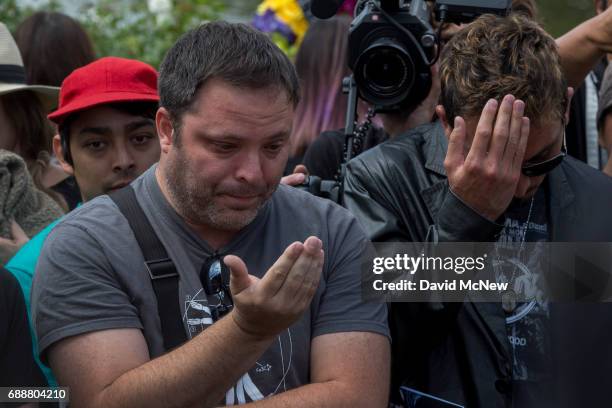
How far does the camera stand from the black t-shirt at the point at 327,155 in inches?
151

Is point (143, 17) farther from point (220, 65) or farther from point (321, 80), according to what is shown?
point (220, 65)

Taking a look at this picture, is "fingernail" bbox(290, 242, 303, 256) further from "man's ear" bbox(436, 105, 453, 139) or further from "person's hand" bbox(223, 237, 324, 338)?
"man's ear" bbox(436, 105, 453, 139)

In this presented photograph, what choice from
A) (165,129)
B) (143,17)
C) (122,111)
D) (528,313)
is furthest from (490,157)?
(143,17)

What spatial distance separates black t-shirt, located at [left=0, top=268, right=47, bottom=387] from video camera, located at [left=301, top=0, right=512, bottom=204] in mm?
927

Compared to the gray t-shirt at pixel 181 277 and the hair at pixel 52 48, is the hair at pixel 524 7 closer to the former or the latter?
the gray t-shirt at pixel 181 277

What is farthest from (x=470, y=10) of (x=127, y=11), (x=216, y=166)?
(x=127, y=11)

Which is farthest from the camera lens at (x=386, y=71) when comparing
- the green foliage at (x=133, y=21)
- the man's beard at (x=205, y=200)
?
the green foliage at (x=133, y=21)

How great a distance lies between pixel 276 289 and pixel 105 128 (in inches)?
57.8

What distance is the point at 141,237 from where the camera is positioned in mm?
Answer: 2607

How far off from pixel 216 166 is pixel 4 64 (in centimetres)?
157

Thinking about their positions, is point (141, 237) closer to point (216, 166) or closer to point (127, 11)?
point (216, 166)

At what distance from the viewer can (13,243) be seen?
132 inches

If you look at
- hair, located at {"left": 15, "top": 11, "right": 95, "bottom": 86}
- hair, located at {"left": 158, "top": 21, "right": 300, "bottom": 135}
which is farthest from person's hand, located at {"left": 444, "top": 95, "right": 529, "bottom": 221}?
hair, located at {"left": 15, "top": 11, "right": 95, "bottom": 86}

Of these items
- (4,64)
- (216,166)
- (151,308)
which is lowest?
(151,308)
